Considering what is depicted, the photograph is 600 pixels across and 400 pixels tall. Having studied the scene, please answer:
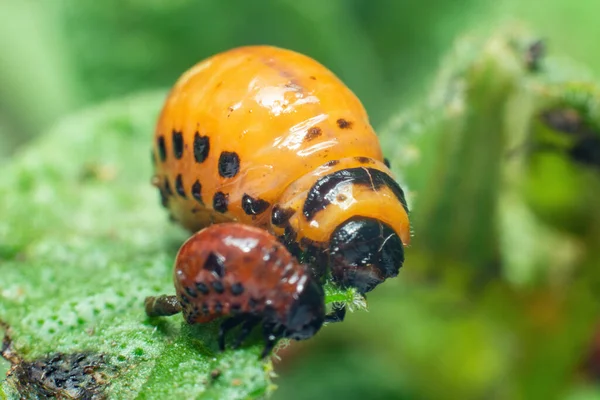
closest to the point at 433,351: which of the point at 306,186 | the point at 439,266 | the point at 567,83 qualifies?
the point at 439,266

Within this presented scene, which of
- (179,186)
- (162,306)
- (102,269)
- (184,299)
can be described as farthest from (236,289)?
(102,269)

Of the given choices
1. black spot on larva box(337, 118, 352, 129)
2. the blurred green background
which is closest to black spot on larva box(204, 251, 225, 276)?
black spot on larva box(337, 118, 352, 129)

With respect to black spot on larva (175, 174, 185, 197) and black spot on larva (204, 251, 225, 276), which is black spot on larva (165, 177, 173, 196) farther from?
black spot on larva (204, 251, 225, 276)

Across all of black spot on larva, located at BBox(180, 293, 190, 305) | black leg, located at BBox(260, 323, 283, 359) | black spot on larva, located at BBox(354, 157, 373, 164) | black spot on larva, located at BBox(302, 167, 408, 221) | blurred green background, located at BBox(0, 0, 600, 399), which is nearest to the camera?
black leg, located at BBox(260, 323, 283, 359)

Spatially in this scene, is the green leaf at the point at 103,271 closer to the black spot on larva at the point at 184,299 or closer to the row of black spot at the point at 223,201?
the black spot on larva at the point at 184,299

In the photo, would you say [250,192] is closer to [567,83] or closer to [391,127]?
[391,127]

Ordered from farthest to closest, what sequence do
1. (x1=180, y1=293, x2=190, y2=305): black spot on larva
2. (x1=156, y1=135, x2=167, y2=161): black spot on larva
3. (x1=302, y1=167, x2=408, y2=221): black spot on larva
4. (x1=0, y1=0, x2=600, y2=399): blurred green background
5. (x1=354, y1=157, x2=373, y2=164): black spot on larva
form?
1. (x1=0, y1=0, x2=600, y2=399): blurred green background
2. (x1=156, y1=135, x2=167, y2=161): black spot on larva
3. (x1=354, y1=157, x2=373, y2=164): black spot on larva
4. (x1=302, y1=167, x2=408, y2=221): black spot on larva
5. (x1=180, y1=293, x2=190, y2=305): black spot on larva

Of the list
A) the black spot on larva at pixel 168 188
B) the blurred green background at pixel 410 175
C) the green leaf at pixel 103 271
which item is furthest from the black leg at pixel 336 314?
the blurred green background at pixel 410 175
